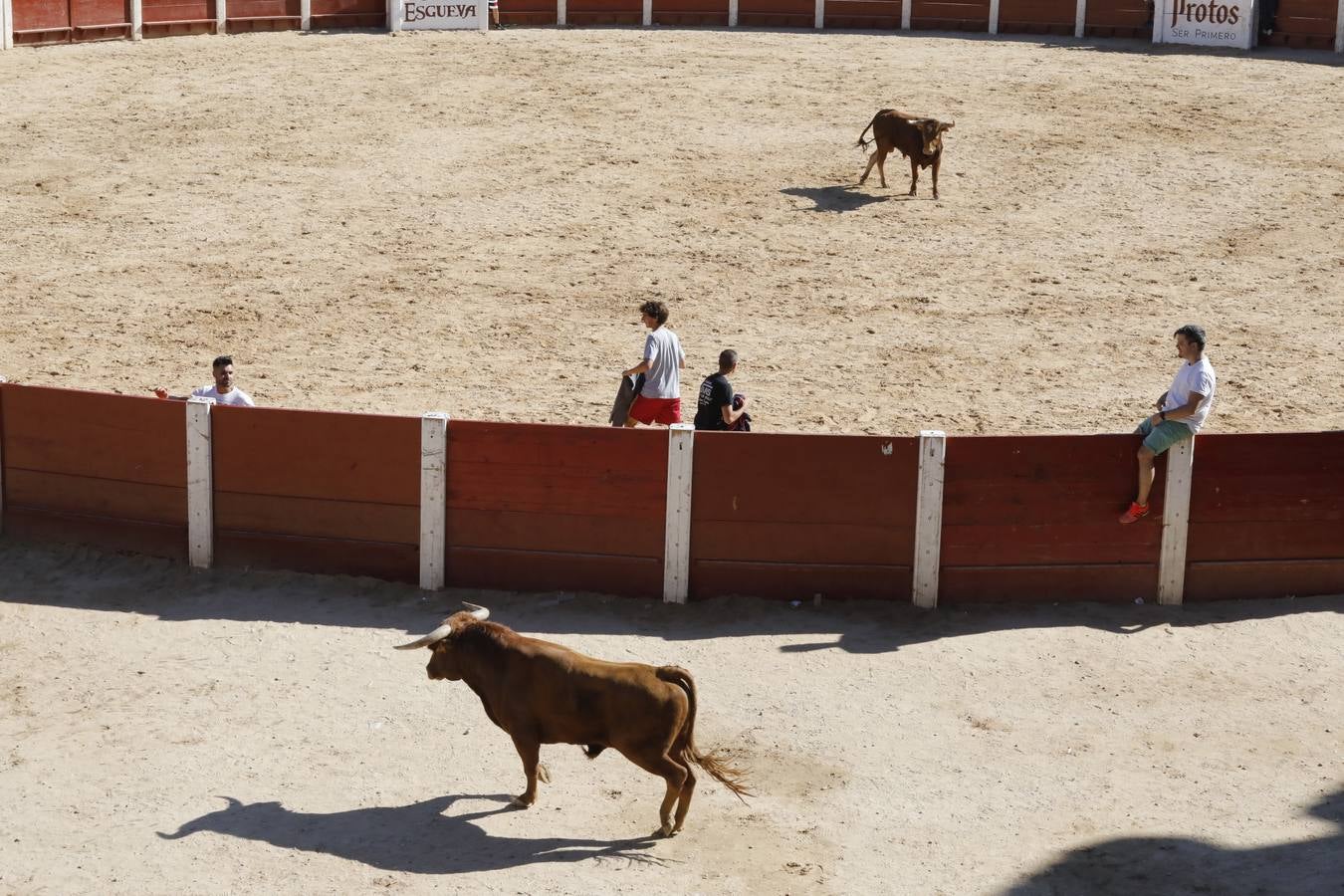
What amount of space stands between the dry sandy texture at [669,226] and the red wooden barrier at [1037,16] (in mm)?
1711

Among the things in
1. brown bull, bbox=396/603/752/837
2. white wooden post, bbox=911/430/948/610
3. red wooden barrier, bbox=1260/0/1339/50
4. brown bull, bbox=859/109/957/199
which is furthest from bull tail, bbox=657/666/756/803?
red wooden barrier, bbox=1260/0/1339/50

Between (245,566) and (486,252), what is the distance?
22.5 ft

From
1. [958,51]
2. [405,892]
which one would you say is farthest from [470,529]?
[958,51]

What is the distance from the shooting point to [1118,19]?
27.3 m

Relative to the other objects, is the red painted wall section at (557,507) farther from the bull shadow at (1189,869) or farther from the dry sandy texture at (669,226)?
the bull shadow at (1189,869)

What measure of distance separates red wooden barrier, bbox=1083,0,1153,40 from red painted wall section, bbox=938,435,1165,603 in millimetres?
17858

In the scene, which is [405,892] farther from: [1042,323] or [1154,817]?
[1042,323]

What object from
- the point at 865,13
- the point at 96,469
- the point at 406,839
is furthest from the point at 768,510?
the point at 865,13

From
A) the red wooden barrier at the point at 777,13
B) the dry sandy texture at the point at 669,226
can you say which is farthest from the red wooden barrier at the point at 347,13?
the red wooden barrier at the point at 777,13

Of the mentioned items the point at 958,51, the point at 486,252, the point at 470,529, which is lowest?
the point at 470,529

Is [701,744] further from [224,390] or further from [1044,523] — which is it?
[224,390]

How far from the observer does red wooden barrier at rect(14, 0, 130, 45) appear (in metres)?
23.6

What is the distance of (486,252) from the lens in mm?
17859

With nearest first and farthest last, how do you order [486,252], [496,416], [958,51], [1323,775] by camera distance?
[1323,775] < [496,416] < [486,252] < [958,51]
